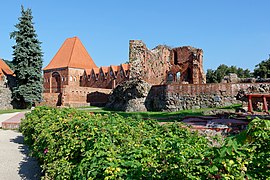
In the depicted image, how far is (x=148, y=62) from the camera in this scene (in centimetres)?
2739

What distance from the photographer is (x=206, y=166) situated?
236 cm

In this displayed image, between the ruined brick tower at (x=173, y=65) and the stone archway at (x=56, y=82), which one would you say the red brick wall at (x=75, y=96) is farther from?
the stone archway at (x=56, y=82)

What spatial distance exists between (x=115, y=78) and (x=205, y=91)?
28.3 m

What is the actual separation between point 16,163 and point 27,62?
24.1 metres

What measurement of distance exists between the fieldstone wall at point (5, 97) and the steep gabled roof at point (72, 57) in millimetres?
20886

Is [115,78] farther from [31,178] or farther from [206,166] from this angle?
[206,166]

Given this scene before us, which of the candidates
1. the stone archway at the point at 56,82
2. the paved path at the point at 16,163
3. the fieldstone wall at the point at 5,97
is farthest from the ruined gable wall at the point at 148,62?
the stone archway at the point at 56,82

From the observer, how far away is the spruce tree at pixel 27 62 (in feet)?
93.9

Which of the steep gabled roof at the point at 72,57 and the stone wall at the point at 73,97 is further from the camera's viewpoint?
the steep gabled roof at the point at 72,57

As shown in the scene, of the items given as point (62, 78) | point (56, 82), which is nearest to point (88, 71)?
point (62, 78)

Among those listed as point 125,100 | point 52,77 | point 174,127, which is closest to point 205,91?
point 125,100

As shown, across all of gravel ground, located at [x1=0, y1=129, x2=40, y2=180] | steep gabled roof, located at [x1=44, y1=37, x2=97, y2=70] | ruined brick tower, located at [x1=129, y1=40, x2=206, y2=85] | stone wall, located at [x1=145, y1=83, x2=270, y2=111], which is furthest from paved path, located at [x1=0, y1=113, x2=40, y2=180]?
steep gabled roof, located at [x1=44, y1=37, x2=97, y2=70]

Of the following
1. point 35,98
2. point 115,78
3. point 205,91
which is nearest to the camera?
point 205,91

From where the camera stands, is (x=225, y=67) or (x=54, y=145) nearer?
(x=54, y=145)
